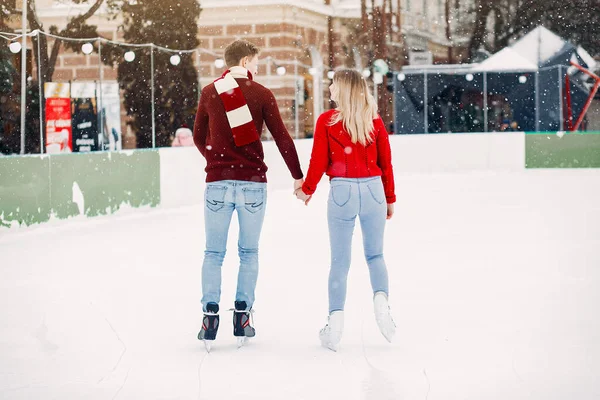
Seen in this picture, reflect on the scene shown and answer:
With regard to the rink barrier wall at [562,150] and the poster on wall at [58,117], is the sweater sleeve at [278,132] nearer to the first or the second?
the poster on wall at [58,117]

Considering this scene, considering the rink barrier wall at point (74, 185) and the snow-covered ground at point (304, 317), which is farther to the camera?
the rink barrier wall at point (74, 185)

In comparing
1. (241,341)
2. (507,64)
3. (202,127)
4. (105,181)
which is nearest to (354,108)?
(202,127)

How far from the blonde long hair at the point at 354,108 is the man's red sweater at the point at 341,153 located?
33 millimetres

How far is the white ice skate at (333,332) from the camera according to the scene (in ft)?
17.2

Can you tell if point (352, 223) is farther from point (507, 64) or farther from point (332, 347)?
point (507, 64)

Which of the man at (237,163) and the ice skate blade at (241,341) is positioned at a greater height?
the man at (237,163)

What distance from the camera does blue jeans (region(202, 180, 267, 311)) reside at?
518cm

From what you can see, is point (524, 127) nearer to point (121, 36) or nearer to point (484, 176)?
point (484, 176)

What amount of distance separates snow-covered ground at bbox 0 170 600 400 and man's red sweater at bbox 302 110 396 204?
0.83m

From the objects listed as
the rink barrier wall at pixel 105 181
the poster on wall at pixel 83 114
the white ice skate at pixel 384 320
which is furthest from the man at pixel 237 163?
the poster on wall at pixel 83 114

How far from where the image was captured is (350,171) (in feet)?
16.9

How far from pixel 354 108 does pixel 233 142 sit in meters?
0.58

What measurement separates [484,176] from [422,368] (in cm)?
1671

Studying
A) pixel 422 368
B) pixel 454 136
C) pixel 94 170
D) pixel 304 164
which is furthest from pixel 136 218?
pixel 454 136
